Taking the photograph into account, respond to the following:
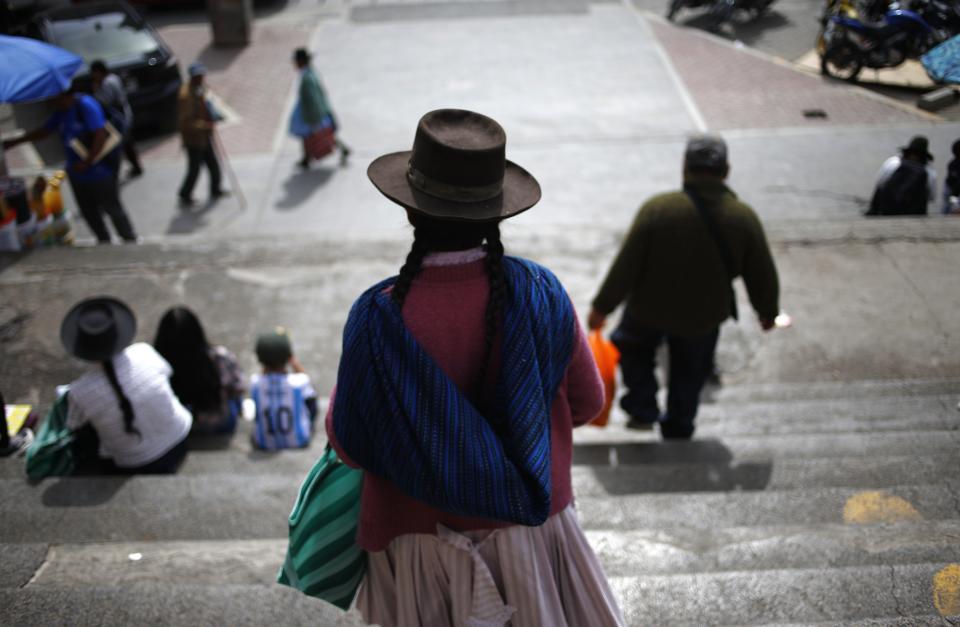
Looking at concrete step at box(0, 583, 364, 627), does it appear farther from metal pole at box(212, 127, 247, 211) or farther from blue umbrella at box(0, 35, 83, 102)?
metal pole at box(212, 127, 247, 211)

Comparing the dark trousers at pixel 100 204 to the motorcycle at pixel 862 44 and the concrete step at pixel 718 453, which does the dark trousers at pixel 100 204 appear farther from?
the motorcycle at pixel 862 44

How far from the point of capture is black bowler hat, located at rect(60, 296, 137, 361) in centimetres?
358

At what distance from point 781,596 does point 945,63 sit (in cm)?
323

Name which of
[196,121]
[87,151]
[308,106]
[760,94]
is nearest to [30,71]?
[87,151]

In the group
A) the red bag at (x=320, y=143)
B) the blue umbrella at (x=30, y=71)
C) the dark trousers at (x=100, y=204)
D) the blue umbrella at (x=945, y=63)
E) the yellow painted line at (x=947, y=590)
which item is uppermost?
the blue umbrella at (x=945, y=63)

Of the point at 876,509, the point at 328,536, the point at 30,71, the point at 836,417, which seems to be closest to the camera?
the point at 328,536

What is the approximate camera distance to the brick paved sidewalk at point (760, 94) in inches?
404

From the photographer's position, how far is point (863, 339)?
5484 mm

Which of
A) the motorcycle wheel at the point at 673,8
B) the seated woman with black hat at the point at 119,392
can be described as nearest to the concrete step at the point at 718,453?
the seated woman with black hat at the point at 119,392

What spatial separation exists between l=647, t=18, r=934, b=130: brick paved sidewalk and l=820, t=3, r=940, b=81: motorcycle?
0.90 ft

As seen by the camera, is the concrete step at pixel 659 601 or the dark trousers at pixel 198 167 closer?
the concrete step at pixel 659 601

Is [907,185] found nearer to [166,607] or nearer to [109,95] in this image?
[166,607]

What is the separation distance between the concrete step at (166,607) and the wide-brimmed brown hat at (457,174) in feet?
4.67

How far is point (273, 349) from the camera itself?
14.4 ft
